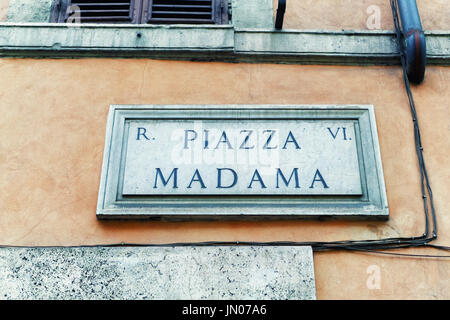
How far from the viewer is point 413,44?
15.2 feet

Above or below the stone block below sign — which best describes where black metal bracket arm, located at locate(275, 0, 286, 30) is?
above

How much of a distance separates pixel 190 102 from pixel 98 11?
4.82 feet

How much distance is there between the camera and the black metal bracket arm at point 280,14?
4.75 m

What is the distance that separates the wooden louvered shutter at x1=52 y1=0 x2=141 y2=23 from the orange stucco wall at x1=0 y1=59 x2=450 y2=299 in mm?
606

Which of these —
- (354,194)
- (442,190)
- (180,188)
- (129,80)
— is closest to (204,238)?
(180,188)

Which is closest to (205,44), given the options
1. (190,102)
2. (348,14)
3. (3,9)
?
(190,102)

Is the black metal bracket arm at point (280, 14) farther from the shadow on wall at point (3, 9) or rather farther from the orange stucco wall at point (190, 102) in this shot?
the shadow on wall at point (3, 9)

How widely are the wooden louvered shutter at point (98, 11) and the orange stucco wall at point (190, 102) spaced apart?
0.61m

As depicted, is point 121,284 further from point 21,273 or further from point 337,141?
point 337,141

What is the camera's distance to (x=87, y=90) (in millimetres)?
4703

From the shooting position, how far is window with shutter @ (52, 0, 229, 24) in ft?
17.1

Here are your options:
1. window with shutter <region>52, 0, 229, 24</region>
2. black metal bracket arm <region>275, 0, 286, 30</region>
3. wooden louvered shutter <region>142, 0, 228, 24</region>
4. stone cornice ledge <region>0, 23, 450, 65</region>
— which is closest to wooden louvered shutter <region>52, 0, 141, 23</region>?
window with shutter <region>52, 0, 229, 24</region>

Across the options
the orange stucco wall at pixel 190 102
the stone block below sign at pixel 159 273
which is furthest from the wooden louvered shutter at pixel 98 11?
the stone block below sign at pixel 159 273

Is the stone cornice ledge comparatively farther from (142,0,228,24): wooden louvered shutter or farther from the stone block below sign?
the stone block below sign
